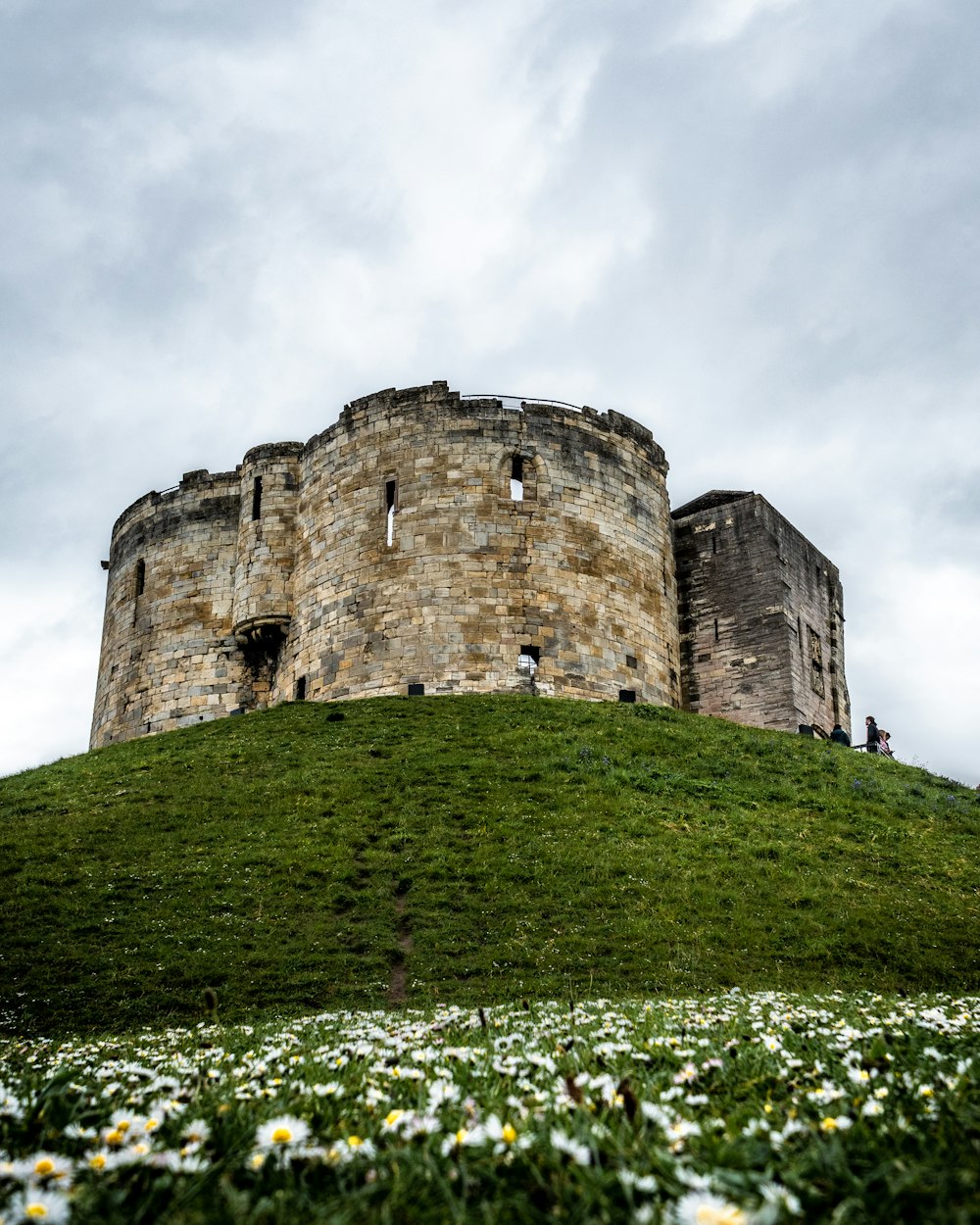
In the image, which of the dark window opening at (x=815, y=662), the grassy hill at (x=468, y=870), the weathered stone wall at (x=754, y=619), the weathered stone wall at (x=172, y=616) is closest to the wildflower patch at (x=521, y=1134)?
the grassy hill at (x=468, y=870)

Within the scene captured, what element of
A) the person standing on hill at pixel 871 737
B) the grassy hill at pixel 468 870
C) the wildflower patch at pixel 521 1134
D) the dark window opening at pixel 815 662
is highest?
the dark window opening at pixel 815 662

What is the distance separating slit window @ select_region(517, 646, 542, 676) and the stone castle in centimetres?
4

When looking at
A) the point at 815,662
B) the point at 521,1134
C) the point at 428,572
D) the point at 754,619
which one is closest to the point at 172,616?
the point at 428,572

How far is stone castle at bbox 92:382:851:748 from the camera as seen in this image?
25219mm

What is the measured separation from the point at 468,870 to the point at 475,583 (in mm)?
12465

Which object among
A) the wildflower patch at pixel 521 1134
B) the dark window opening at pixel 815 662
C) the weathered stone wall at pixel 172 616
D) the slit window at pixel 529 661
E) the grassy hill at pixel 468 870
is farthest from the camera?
the weathered stone wall at pixel 172 616

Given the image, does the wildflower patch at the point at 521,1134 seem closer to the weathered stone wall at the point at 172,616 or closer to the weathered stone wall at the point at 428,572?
the weathered stone wall at the point at 428,572

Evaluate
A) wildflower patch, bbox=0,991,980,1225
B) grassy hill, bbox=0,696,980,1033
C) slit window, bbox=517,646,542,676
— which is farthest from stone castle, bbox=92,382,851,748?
wildflower patch, bbox=0,991,980,1225

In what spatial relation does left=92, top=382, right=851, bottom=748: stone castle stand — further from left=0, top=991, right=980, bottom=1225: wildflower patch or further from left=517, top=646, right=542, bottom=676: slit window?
left=0, top=991, right=980, bottom=1225: wildflower patch

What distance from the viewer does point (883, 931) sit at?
11883mm

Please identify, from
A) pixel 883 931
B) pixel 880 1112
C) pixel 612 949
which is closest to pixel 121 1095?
pixel 880 1112

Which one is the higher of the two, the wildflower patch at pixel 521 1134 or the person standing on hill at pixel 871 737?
the person standing on hill at pixel 871 737

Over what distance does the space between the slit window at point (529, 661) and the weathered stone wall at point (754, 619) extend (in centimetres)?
582

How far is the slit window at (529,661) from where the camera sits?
24625 millimetres
